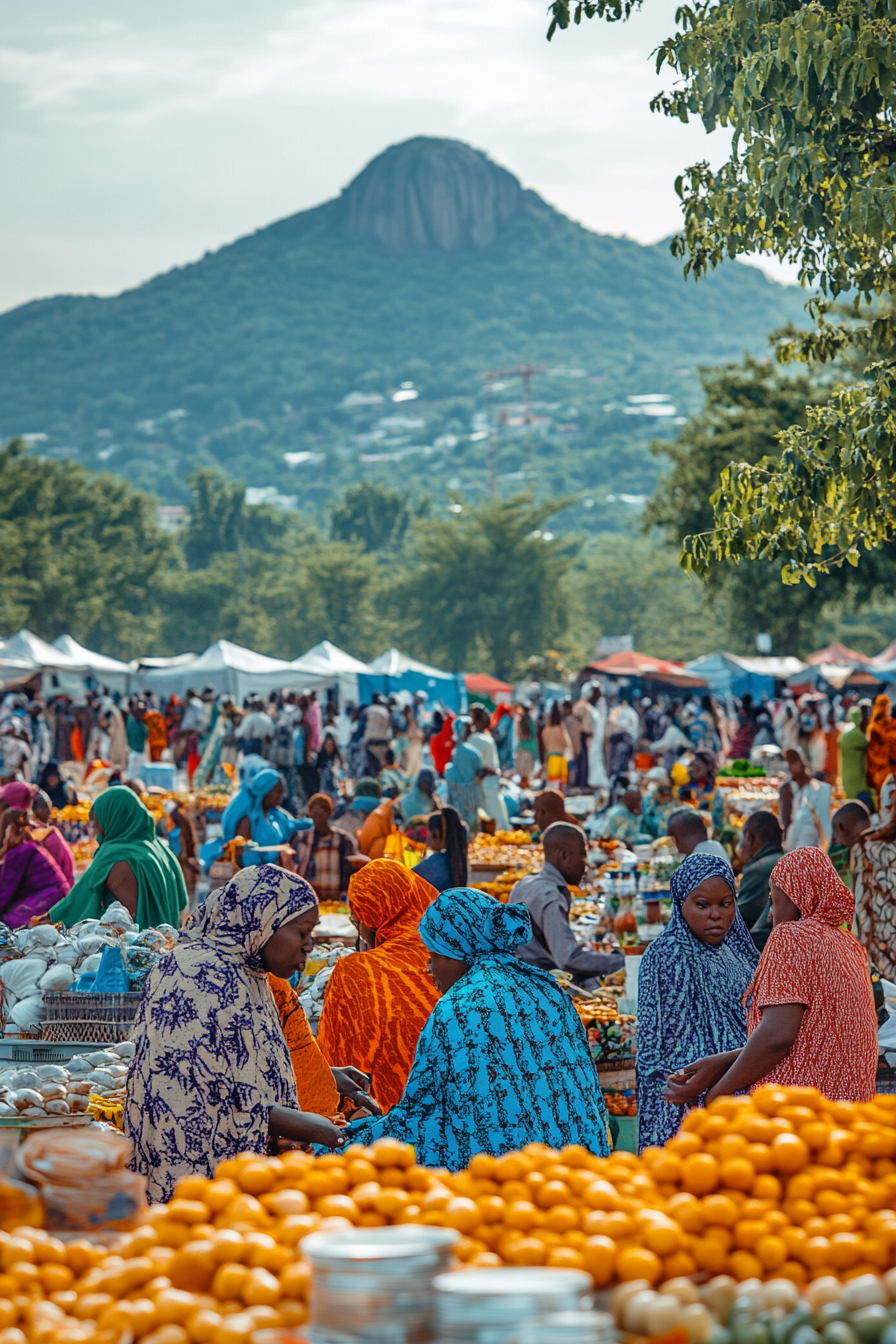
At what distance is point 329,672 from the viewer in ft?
94.8

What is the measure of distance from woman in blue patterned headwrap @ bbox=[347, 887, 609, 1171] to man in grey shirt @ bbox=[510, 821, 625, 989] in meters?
2.94

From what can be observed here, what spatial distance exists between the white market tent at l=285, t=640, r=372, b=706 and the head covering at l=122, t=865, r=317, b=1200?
24.8 m

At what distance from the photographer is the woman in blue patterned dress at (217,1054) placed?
349 centimetres

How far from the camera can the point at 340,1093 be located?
430 cm

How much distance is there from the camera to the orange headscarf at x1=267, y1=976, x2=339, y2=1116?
4.28 m

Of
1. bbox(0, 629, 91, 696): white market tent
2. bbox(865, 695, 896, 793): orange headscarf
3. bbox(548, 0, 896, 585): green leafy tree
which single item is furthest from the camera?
bbox(0, 629, 91, 696): white market tent

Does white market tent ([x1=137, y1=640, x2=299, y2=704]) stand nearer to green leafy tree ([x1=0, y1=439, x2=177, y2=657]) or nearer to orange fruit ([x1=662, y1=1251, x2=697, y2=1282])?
orange fruit ([x1=662, y1=1251, x2=697, y2=1282])

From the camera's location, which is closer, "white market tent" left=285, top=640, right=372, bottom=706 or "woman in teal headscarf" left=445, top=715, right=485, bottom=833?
"woman in teal headscarf" left=445, top=715, right=485, bottom=833

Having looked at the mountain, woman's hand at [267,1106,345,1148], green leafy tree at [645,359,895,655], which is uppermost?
the mountain

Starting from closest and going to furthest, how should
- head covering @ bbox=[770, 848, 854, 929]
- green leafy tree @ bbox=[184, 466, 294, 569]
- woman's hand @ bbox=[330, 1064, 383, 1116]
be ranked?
head covering @ bbox=[770, 848, 854, 929] → woman's hand @ bbox=[330, 1064, 383, 1116] → green leafy tree @ bbox=[184, 466, 294, 569]

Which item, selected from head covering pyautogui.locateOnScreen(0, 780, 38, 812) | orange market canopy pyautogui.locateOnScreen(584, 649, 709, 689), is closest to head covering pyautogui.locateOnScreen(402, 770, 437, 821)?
Answer: head covering pyautogui.locateOnScreen(0, 780, 38, 812)

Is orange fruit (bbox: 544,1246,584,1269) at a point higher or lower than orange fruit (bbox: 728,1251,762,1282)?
higher

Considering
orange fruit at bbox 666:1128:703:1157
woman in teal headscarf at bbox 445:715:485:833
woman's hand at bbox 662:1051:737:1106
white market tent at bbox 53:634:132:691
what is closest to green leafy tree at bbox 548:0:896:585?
woman's hand at bbox 662:1051:737:1106

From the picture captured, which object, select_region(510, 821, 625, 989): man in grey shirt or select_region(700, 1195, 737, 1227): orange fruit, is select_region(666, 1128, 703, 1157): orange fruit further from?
select_region(510, 821, 625, 989): man in grey shirt
